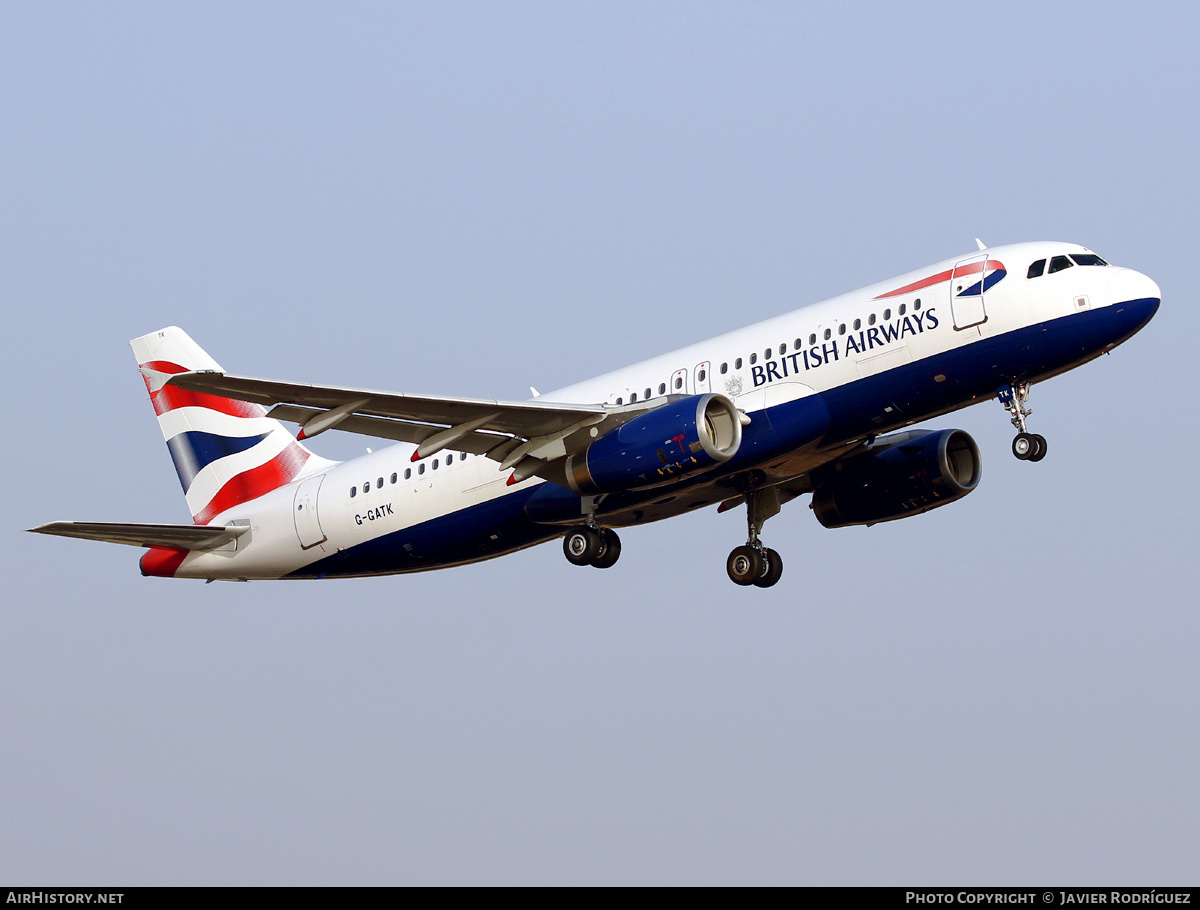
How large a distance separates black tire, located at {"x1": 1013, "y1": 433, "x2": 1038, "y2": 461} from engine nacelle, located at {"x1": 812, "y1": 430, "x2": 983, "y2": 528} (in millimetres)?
5243

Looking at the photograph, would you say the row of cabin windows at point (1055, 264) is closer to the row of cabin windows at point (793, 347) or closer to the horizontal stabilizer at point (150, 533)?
the row of cabin windows at point (793, 347)

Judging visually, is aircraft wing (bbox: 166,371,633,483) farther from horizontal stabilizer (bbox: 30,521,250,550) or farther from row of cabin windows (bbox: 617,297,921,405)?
horizontal stabilizer (bbox: 30,521,250,550)

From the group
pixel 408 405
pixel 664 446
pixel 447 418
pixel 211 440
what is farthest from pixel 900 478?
pixel 211 440

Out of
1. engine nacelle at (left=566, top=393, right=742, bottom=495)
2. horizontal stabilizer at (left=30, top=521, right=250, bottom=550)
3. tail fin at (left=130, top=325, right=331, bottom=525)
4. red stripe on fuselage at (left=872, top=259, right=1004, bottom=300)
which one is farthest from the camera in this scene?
tail fin at (left=130, top=325, right=331, bottom=525)

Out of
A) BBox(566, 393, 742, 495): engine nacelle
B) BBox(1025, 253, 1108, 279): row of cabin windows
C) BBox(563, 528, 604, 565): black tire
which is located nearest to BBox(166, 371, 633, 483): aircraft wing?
BBox(566, 393, 742, 495): engine nacelle

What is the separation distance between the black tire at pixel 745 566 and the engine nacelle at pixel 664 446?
6.47 meters

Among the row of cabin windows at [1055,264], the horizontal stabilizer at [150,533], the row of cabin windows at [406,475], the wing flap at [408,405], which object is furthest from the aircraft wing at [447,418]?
the row of cabin windows at [1055,264]

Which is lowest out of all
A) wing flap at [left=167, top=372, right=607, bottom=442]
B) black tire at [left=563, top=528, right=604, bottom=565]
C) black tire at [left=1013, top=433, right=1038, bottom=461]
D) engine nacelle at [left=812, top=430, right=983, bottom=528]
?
black tire at [left=563, top=528, right=604, bottom=565]

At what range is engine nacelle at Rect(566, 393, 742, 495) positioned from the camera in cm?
3353

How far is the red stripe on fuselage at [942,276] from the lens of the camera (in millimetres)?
33812

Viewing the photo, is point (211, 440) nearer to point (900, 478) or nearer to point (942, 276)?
point (900, 478)

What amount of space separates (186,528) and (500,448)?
29.6 ft

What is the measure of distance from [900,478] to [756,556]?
3937mm

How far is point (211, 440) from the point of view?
4403 cm
